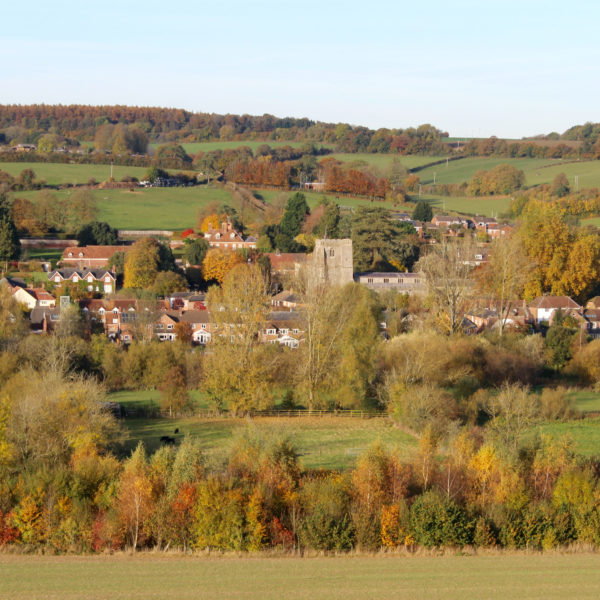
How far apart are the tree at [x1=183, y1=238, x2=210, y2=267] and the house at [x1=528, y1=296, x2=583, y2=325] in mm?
15181

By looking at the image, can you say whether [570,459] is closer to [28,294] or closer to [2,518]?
[2,518]

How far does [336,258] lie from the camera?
40438 millimetres

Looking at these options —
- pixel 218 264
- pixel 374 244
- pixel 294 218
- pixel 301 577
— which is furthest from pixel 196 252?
pixel 301 577

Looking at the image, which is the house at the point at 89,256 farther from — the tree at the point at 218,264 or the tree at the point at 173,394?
the tree at the point at 173,394

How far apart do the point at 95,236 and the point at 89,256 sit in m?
3.20

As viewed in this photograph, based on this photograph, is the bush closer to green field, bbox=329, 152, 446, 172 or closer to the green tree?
the green tree

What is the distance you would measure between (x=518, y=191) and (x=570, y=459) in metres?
53.8

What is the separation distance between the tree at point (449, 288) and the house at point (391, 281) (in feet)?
6.99

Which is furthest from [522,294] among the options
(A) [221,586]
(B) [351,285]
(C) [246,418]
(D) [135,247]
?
(A) [221,586]

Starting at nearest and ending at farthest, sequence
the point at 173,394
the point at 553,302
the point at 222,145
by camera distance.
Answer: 1. the point at 173,394
2. the point at 553,302
3. the point at 222,145

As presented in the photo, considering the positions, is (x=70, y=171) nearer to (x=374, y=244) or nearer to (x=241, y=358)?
(x=374, y=244)

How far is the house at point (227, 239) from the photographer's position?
1921 inches

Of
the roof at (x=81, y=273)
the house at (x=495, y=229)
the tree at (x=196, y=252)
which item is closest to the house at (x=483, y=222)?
the house at (x=495, y=229)

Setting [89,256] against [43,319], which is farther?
[89,256]
